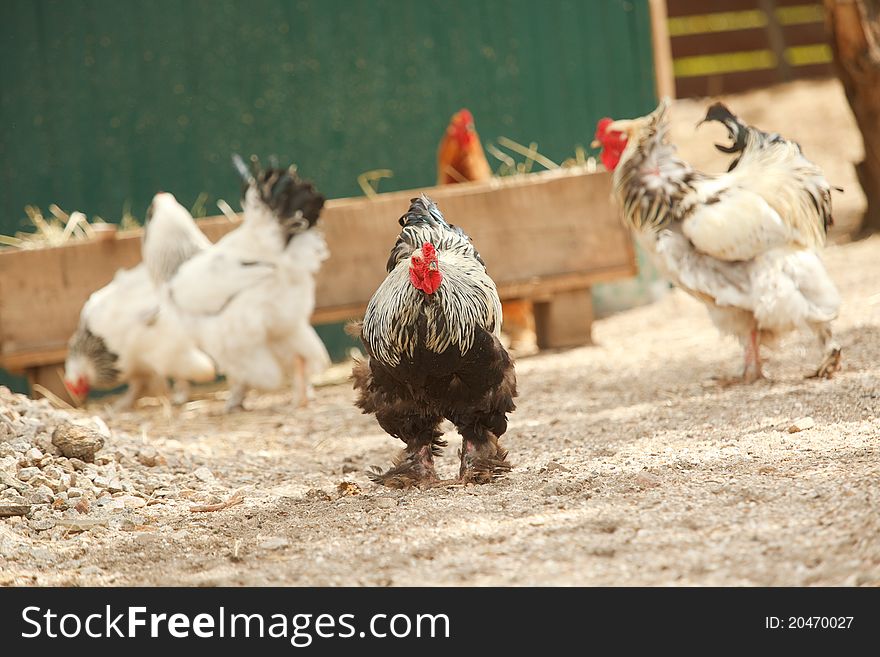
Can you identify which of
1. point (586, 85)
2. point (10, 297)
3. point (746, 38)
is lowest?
point (10, 297)

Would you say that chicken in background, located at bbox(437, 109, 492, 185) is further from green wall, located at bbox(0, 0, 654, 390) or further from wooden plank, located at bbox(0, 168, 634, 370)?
green wall, located at bbox(0, 0, 654, 390)

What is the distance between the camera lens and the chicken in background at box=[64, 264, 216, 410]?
7.53 meters

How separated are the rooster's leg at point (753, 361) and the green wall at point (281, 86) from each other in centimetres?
430

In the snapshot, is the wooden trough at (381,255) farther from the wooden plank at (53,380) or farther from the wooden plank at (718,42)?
the wooden plank at (718,42)

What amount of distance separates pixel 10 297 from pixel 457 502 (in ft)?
17.6

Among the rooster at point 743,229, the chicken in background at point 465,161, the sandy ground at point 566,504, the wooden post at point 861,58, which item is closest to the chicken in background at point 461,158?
the chicken in background at point 465,161

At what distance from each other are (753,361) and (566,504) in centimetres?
271

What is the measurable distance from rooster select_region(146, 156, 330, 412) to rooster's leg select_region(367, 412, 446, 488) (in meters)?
2.66

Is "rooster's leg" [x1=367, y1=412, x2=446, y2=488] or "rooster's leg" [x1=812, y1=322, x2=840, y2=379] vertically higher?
"rooster's leg" [x1=812, y1=322, x2=840, y2=379]

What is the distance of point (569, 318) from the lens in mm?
8406

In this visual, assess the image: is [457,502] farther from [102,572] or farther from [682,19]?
[682,19]

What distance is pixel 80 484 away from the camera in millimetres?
4590

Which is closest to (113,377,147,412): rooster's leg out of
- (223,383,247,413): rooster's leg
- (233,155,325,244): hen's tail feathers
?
(223,383,247,413): rooster's leg

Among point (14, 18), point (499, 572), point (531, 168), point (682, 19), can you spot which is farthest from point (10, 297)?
point (682, 19)
